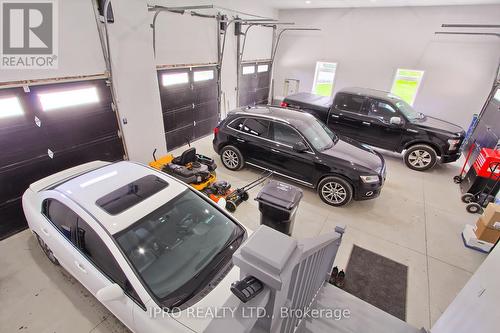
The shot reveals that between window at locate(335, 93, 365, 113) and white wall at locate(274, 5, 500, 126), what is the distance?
3420 mm

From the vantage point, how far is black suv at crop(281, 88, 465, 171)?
240 inches

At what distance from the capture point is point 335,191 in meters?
4.70

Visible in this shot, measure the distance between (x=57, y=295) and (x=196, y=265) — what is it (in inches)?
80.2

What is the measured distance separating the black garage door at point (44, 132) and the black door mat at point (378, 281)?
508 cm

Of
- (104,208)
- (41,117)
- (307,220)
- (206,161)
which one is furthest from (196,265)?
(41,117)

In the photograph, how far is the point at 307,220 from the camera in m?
4.39

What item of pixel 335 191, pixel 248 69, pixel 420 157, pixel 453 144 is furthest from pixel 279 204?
pixel 248 69

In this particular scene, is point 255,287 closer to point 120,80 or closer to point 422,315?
point 422,315

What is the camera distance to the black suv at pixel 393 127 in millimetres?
6098

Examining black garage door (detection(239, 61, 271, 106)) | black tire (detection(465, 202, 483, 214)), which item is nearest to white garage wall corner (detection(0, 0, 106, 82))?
black garage door (detection(239, 61, 271, 106))

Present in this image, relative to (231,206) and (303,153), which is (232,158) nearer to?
(231,206)

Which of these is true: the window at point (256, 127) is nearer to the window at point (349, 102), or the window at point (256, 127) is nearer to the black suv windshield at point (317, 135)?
the black suv windshield at point (317, 135)

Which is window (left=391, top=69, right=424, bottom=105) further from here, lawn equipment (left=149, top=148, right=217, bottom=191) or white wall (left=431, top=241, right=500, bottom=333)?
white wall (left=431, top=241, right=500, bottom=333)

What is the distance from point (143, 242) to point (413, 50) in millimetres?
10481
